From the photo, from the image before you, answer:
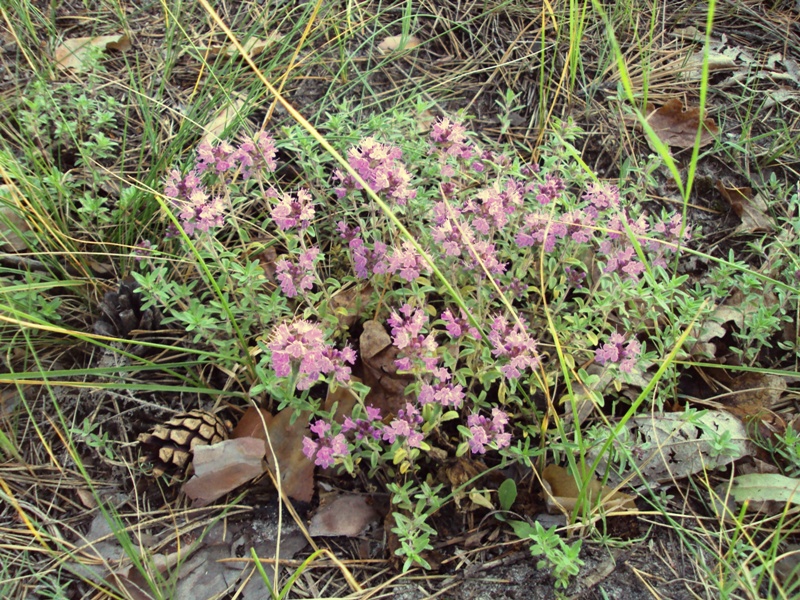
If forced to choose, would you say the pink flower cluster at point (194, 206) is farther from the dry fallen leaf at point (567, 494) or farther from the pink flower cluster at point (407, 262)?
the dry fallen leaf at point (567, 494)

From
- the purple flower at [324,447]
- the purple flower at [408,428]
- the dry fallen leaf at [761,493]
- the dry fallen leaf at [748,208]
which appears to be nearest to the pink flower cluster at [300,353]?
the purple flower at [324,447]

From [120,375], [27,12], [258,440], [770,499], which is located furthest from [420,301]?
Answer: [27,12]

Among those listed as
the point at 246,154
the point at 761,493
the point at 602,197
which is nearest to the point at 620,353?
the point at 602,197

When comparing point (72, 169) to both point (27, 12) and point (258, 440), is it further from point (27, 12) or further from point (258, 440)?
point (258, 440)

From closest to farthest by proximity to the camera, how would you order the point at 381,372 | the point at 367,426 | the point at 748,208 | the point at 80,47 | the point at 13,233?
the point at 367,426 < the point at 381,372 < the point at 13,233 < the point at 748,208 < the point at 80,47

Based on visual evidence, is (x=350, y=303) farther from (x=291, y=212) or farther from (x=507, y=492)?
(x=507, y=492)

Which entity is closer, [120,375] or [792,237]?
[120,375]
